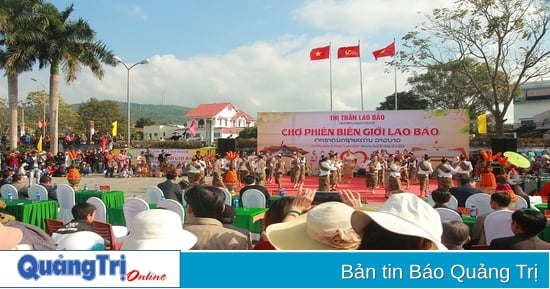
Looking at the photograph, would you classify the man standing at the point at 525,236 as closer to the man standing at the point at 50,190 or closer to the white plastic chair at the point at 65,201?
the white plastic chair at the point at 65,201

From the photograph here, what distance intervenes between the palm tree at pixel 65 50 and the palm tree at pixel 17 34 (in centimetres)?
58

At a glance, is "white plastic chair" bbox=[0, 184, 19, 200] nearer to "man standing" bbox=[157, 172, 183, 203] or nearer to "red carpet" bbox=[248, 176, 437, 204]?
"man standing" bbox=[157, 172, 183, 203]

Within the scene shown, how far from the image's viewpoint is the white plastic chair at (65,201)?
25.7 feet

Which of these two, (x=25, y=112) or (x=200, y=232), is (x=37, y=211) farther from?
(x=25, y=112)

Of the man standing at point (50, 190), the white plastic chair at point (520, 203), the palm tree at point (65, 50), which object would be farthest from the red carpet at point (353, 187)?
the palm tree at point (65, 50)

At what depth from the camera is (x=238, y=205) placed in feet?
24.8

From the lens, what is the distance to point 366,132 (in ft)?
60.1

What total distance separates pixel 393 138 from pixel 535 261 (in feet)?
54.4

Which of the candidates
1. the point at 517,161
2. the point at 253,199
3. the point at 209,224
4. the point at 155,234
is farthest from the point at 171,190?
the point at 517,161

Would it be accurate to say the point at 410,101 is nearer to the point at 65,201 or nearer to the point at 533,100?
the point at 533,100

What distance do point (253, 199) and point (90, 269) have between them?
17.4 feet

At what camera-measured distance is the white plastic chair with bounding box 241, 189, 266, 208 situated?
23.9 feet

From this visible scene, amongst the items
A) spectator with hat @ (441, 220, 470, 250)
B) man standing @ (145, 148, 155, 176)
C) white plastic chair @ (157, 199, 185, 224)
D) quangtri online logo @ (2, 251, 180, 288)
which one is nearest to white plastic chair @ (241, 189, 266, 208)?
white plastic chair @ (157, 199, 185, 224)

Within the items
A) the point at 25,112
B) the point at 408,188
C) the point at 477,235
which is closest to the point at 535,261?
the point at 477,235
